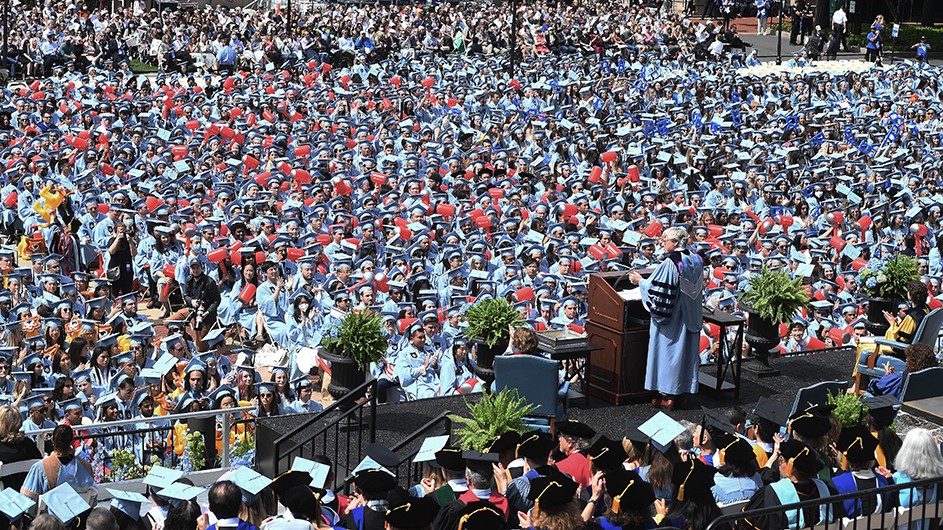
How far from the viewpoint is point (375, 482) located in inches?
332

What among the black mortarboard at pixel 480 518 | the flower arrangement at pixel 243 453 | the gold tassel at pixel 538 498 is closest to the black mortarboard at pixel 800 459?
the gold tassel at pixel 538 498

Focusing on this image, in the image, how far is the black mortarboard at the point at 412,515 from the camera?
763 centimetres

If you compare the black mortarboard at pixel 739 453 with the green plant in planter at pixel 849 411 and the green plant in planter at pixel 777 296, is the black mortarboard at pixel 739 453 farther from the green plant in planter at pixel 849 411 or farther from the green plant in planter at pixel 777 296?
the green plant in planter at pixel 777 296

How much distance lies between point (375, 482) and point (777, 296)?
18.8 ft

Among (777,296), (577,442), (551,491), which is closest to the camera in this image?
→ (551,491)

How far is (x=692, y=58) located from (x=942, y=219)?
16.9 m

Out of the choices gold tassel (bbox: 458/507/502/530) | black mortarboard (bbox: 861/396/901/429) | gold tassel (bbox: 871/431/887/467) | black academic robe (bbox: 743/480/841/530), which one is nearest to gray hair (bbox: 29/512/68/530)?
gold tassel (bbox: 458/507/502/530)

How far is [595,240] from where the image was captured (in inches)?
790

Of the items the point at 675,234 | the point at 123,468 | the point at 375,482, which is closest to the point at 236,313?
the point at 123,468

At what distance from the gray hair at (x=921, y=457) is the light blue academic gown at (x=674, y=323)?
3173 mm

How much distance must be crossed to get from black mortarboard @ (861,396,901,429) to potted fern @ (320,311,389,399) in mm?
3947

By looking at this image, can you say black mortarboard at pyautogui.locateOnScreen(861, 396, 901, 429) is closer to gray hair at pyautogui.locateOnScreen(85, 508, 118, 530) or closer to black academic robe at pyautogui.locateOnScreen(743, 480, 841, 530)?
black academic robe at pyautogui.locateOnScreen(743, 480, 841, 530)

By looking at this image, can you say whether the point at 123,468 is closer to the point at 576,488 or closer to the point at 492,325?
the point at 492,325

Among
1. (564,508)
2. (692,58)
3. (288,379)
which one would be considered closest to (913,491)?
(564,508)
